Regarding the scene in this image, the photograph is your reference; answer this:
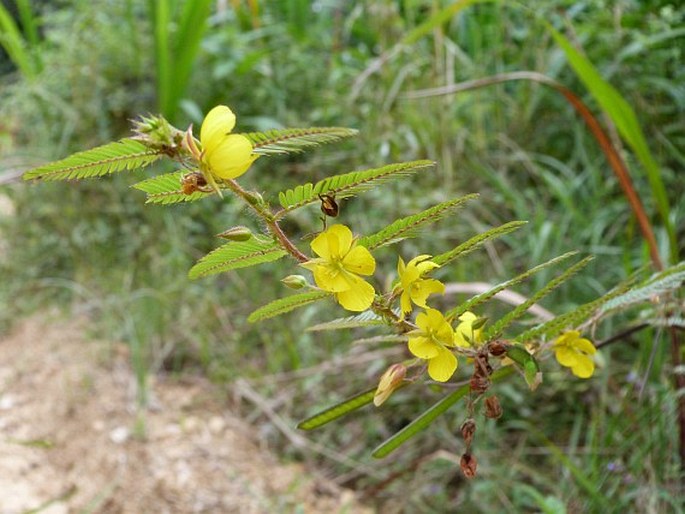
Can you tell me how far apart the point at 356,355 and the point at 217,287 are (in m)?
0.50

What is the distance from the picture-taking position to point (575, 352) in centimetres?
49

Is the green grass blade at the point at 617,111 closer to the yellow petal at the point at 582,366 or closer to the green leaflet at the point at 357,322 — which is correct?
the yellow petal at the point at 582,366

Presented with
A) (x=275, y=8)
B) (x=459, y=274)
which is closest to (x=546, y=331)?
(x=459, y=274)

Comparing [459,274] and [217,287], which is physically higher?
[459,274]

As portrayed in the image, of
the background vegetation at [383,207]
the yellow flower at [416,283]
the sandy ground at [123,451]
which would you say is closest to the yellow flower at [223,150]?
the yellow flower at [416,283]

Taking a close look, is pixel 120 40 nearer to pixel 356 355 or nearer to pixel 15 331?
pixel 15 331

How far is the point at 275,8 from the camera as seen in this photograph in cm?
262

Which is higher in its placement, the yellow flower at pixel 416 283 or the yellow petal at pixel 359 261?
the yellow petal at pixel 359 261

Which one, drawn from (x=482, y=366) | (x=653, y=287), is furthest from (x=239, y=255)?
(x=653, y=287)

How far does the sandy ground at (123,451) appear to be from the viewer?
1.19 m

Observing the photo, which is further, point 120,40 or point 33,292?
point 120,40

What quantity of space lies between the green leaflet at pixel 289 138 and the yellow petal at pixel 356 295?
0.23 feet

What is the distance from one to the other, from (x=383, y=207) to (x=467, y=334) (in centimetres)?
103

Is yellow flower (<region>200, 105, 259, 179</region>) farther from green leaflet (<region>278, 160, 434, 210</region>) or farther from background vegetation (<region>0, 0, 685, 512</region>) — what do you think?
background vegetation (<region>0, 0, 685, 512</region>)
